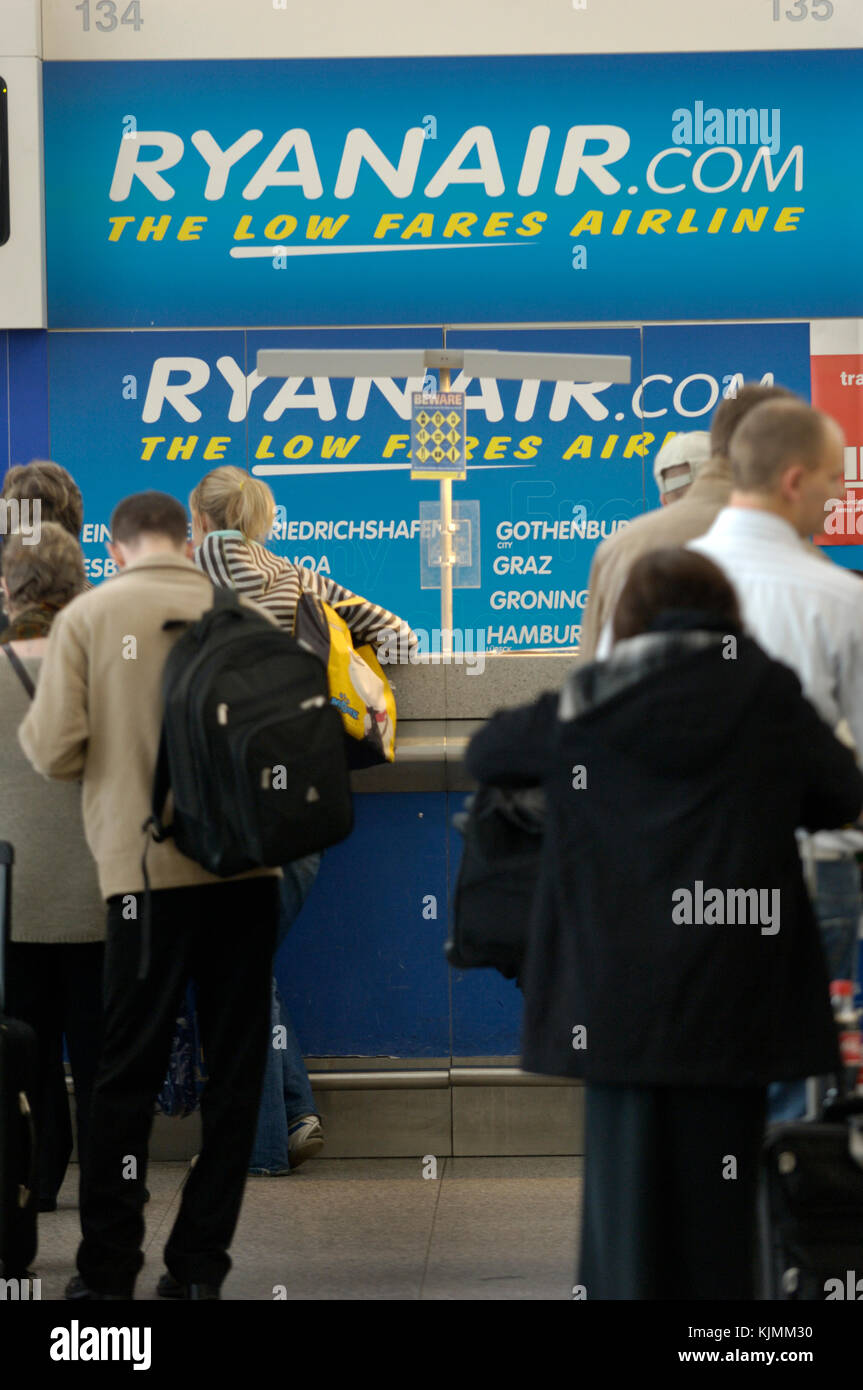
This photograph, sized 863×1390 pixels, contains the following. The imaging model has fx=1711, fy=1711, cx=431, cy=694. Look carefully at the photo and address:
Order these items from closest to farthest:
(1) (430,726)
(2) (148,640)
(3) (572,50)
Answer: (2) (148,640) → (1) (430,726) → (3) (572,50)

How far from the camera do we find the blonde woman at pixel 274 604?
4.52 m

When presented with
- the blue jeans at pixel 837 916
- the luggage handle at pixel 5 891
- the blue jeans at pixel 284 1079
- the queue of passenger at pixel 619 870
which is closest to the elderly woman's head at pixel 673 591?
the queue of passenger at pixel 619 870

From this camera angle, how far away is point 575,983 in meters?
2.62

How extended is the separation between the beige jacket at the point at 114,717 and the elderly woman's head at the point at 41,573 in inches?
16.2

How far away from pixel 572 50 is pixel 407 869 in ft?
16.9

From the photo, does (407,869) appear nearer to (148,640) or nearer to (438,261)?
(148,640)

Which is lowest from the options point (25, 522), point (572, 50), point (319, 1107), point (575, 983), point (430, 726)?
point (319, 1107)

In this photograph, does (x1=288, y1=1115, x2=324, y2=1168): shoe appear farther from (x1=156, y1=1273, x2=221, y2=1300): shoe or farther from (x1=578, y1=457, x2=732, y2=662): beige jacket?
(x1=578, y1=457, x2=732, y2=662): beige jacket

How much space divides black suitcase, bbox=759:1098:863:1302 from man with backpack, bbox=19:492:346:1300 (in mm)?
1219

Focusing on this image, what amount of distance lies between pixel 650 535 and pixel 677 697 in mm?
1108

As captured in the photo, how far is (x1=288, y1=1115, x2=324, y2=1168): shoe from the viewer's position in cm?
473

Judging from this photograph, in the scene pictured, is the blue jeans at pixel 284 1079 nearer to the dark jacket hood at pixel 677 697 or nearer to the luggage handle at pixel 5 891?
the luggage handle at pixel 5 891

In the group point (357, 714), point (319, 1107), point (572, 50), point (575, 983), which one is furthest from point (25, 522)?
point (572, 50)

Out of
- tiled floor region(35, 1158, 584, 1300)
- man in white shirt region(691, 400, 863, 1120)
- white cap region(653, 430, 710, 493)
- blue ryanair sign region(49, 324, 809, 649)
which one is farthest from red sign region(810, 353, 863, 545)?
man in white shirt region(691, 400, 863, 1120)
